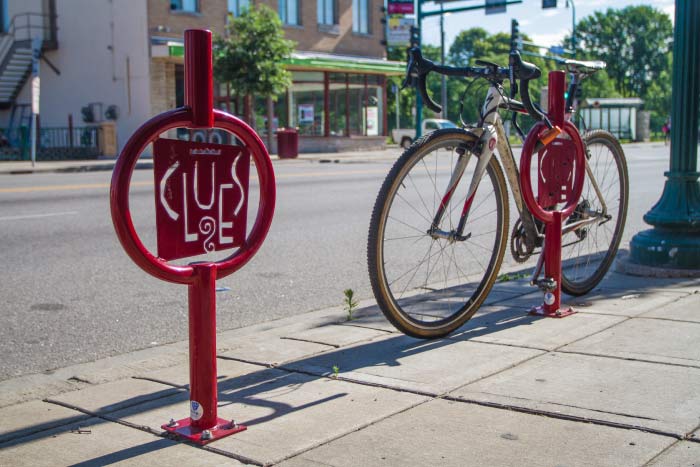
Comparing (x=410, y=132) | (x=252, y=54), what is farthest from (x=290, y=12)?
(x=410, y=132)

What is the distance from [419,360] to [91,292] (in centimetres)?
325

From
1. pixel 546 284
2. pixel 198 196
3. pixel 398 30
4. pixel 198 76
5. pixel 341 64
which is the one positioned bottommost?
pixel 546 284

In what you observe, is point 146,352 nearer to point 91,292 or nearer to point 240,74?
point 91,292

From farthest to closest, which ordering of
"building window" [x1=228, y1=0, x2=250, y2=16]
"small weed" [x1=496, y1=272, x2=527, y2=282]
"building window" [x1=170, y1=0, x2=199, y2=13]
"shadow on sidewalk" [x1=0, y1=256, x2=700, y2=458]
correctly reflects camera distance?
"building window" [x1=228, y1=0, x2=250, y2=16] → "building window" [x1=170, y1=0, x2=199, y2=13] → "small weed" [x1=496, y1=272, x2=527, y2=282] → "shadow on sidewalk" [x1=0, y1=256, x2=700, y2=458]

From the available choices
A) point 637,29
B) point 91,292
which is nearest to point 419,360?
point 91,292

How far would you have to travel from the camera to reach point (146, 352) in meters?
4.68

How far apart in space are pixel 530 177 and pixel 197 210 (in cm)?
227

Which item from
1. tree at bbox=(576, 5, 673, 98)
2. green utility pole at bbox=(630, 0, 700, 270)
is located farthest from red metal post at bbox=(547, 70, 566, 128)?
tree at bbox=(576, 5, 673, 98)

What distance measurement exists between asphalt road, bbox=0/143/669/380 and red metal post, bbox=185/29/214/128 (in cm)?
212

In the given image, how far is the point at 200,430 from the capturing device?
310cm

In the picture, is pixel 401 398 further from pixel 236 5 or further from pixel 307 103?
pixel 307 103

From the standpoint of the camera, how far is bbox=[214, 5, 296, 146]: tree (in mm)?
27891

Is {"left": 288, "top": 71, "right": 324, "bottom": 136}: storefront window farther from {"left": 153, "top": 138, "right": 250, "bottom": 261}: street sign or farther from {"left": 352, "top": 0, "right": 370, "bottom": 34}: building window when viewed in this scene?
{"left": 153, "top": 138, "right": 250, "bottom": 261}: street sign

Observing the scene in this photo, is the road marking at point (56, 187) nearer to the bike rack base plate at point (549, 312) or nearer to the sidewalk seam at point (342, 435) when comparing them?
the bike rack base plate at point (549, 312)
